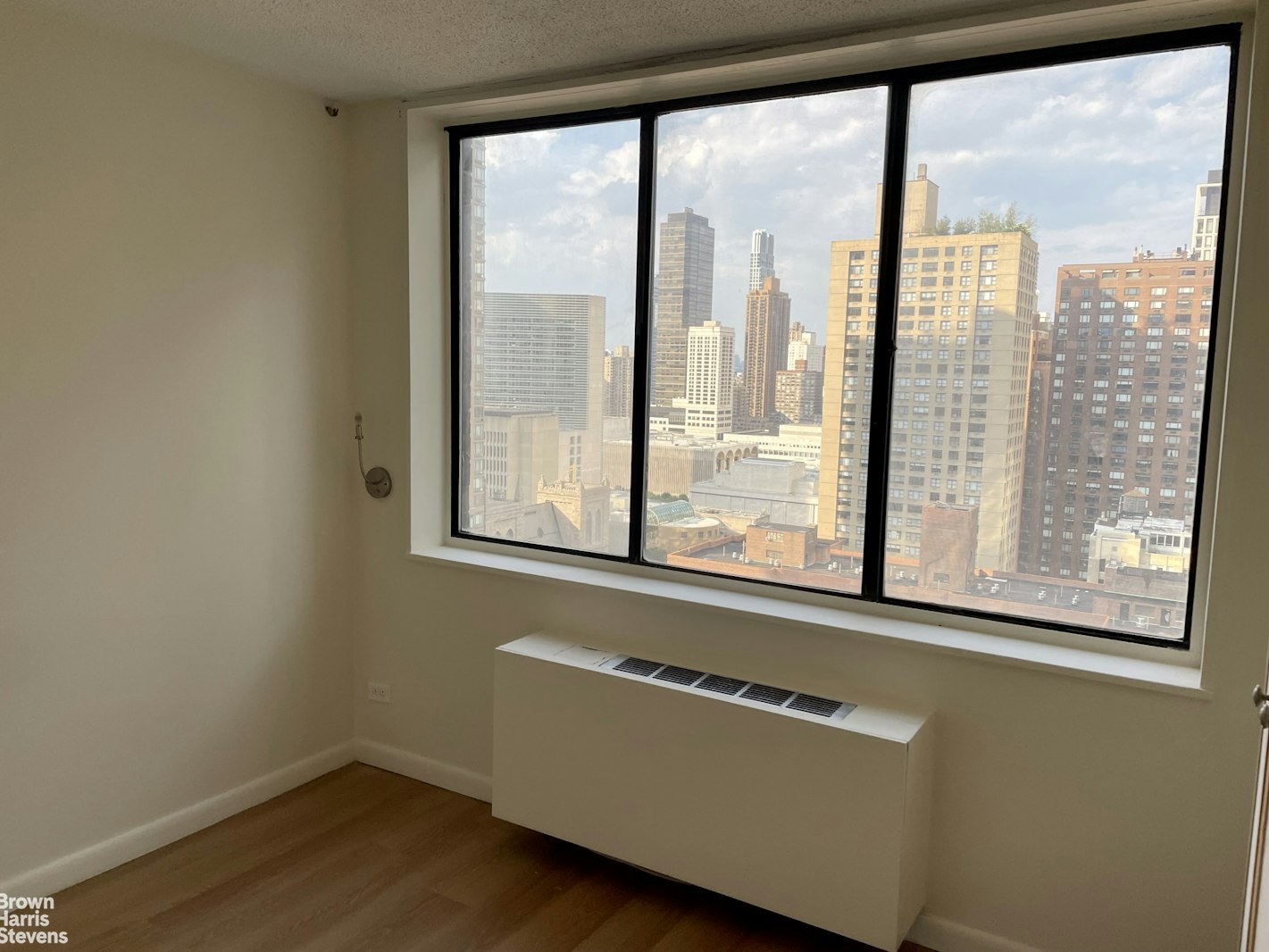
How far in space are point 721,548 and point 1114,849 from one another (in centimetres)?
134

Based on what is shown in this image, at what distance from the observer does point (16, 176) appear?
248cm

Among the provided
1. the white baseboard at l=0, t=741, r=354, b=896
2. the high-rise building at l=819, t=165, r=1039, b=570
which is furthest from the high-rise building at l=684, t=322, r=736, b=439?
the white baseboard at l=0, t=741, r=354, b=896

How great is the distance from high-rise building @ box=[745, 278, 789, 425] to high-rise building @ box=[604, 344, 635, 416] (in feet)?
1.44

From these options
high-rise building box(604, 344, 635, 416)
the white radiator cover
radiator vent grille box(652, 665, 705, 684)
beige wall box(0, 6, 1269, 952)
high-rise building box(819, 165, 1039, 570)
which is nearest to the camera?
beige wall box(0, 6, 1269, 952)

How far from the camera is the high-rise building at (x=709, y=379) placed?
2.95 metres

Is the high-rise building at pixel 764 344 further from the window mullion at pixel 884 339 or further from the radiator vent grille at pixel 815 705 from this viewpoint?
the radiator vent grille at pixel 815 705

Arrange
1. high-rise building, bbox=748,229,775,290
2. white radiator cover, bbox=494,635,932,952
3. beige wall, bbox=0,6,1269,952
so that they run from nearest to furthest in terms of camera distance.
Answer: beige wall, bbox=0,6,1269,952 < white radiator cover, bbox=494,635,932,952 < high-rise building, bbox=748,229,775,290

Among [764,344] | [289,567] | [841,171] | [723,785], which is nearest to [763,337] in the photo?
[764,344]

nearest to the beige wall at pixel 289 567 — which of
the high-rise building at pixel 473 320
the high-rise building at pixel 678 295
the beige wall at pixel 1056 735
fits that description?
the beige wall at pixel 1056 735

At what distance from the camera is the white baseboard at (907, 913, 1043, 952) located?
8.02ft

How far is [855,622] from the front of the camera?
2.63 m

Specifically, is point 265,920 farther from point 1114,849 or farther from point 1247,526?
point 1247,526

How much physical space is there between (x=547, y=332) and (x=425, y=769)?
1.69 m

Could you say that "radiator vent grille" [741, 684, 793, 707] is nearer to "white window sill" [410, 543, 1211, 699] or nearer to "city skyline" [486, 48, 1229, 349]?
"white window sill" [410, 543, 1211, 699]
